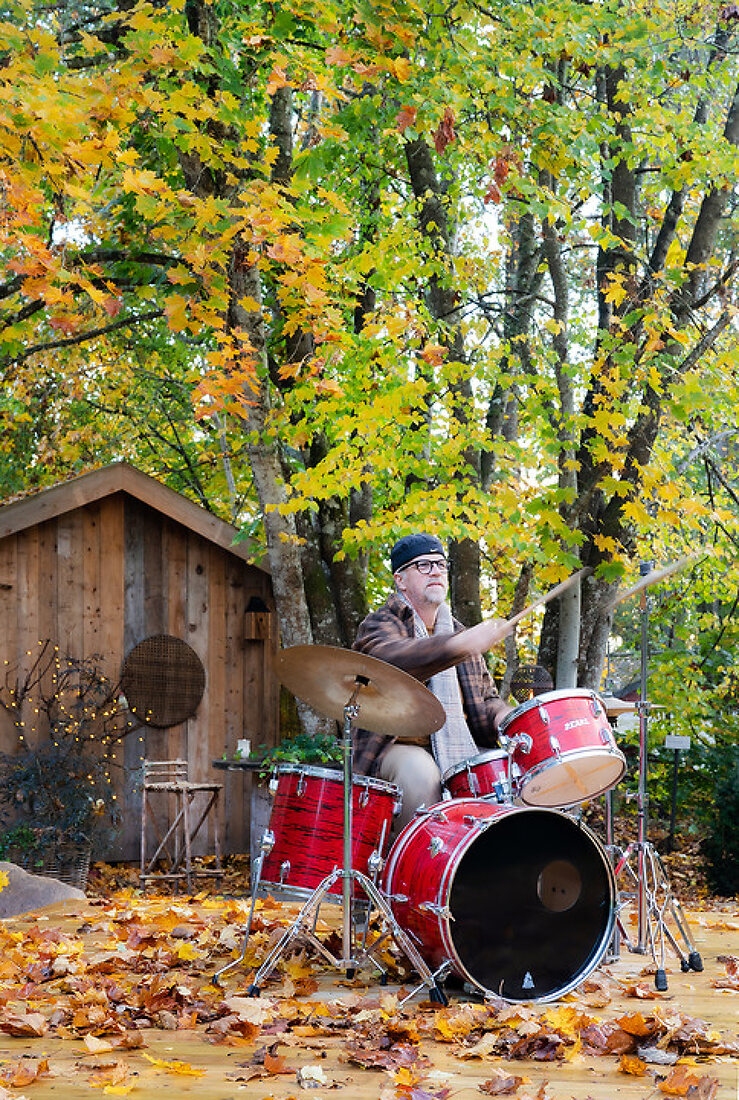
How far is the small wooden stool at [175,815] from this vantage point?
27.8 feet

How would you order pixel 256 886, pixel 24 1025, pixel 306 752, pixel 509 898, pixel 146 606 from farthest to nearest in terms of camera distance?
1. pixel 146 606
2. pixel 306 752
3. pixel 256 886
4. pixel 509 898
5. pixel 24 1025

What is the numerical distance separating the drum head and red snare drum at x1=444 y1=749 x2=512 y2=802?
0.85ft

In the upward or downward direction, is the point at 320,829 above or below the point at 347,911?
above

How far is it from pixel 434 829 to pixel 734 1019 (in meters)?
1.12

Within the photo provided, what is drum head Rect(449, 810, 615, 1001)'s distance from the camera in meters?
3.91

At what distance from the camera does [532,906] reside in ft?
13.1

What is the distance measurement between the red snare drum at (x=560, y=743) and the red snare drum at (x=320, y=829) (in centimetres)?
56

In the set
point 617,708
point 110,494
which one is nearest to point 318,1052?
point 617,708

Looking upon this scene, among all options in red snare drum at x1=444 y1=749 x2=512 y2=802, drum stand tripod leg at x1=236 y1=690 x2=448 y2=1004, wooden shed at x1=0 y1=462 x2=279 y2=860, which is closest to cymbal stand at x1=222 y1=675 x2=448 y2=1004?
drum stand tripod leg at x1=236 y1=690 x2=448 y2=1004

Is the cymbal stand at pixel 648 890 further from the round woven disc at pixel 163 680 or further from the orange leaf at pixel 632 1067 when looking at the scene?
the round woven disc at pixel 163 680

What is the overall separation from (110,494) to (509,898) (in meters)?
6.10

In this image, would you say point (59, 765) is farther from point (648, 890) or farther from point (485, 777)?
point (648, 890)

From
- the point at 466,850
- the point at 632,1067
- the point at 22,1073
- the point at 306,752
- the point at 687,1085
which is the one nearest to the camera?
the point at 687,1085

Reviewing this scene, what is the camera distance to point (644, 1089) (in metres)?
2.96
